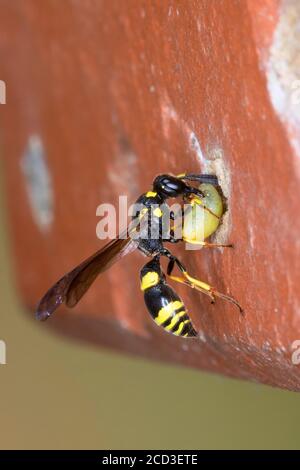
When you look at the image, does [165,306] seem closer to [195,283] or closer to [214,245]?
[195,283]

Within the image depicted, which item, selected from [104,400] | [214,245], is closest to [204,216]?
[214,245]

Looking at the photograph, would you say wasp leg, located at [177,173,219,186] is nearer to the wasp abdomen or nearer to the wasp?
the wasp

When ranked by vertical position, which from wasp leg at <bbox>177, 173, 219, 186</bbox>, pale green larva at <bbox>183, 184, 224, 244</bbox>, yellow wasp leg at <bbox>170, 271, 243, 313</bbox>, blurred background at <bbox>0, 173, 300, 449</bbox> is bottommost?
yellow wasp leg at <bbox>170, 271, 243, 313</bbox>

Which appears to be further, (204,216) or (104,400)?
(104,400)

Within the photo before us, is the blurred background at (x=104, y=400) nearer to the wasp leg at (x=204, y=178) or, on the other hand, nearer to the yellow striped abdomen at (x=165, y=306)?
the yellow striped abdomen at (x=165, y=306)

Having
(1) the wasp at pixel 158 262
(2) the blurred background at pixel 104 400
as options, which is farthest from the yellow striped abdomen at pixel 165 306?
(2) the blurred background at pixel 104 400

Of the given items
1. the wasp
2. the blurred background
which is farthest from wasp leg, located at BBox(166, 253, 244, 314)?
the blurred background

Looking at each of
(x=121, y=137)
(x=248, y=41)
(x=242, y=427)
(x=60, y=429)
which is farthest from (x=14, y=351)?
(x=248, y=41)
